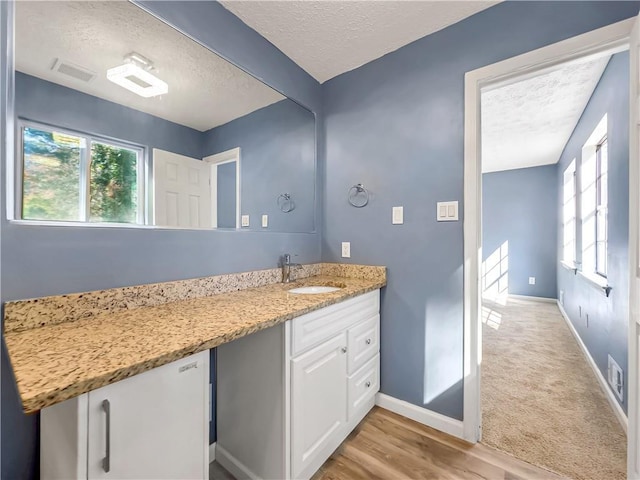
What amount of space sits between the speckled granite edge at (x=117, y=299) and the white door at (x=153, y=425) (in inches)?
20.9

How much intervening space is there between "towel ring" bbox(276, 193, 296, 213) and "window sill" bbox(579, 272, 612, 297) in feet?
7.82

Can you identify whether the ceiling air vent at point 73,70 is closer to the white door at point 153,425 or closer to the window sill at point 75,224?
the window sill at point 75,224

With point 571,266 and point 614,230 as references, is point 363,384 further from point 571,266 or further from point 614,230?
point 571,266

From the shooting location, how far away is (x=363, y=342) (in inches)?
66.2

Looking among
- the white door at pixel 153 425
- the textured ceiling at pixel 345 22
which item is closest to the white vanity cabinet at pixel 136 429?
the white door at pixel 153 425

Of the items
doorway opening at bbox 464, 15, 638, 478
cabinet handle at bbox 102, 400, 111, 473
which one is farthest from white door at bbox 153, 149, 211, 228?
doorway opening at bbox 464, 15, 638, 478

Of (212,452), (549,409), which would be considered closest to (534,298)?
(549,409)

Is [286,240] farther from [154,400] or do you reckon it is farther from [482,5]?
[482,5]

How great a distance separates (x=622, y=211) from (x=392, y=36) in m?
1.84

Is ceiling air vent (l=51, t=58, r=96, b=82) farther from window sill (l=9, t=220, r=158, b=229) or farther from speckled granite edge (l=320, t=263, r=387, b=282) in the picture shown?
speckled granite edge (l=320, t=263, r=387, b=282)

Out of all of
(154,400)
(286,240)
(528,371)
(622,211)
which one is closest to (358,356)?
(286,240)

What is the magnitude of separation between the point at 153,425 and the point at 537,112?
13.1 feet

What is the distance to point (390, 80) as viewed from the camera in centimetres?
189

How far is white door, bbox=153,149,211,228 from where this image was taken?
126 cm
